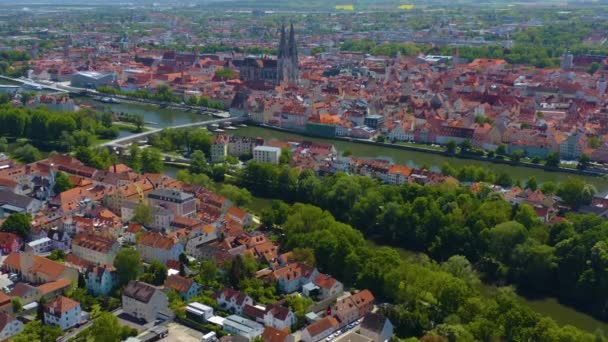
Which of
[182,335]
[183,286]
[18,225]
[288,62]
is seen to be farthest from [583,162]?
[288,62]

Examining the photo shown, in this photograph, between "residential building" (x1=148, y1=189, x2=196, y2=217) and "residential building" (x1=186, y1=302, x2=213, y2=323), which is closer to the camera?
"residential building" (x1=186, y1=302, x2=213, y2=323)

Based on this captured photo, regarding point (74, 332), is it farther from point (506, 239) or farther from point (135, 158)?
point (135, 158)

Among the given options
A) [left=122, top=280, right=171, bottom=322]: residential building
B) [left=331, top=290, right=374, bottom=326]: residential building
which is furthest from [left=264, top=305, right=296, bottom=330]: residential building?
[left=122, top=280, right=171, bottom=322]: residential building

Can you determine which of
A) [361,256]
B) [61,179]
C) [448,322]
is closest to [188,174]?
[61,179]

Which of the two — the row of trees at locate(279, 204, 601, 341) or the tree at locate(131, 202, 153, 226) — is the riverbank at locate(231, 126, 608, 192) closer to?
the row of trees at locate(279, 204, 601, 341)

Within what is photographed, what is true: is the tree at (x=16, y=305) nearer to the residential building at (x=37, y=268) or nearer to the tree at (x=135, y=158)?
the residential building at (x=37, y=268)

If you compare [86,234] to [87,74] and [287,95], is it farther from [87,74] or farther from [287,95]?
[87,74]
